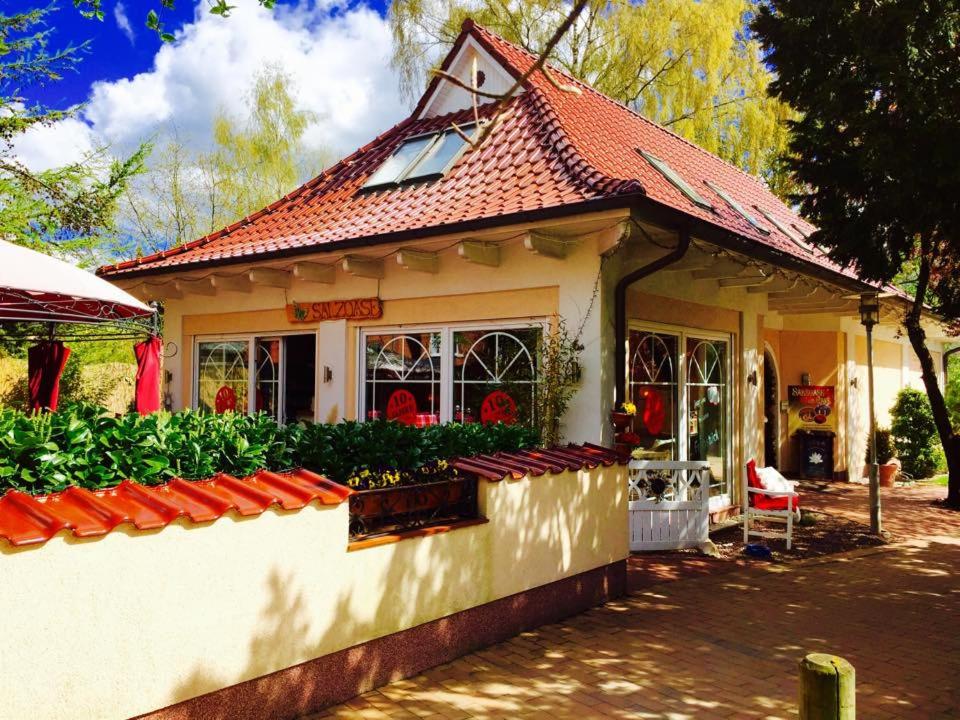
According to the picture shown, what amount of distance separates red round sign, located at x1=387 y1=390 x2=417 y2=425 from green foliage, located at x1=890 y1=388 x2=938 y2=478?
12141 mm

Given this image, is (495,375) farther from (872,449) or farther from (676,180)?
(872,449)

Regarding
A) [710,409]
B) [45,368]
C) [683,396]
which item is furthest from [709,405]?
[45,368]

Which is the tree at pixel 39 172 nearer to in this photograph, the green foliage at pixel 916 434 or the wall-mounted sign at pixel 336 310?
the wall-mounted sign at pixel 336 310

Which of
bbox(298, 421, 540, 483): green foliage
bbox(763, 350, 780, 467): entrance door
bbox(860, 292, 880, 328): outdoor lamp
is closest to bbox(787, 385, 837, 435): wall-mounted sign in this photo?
bbox(763, 350, 780, 467): entrance door

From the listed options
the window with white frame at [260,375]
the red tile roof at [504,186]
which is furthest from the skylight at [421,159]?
the window with white frame at [260,375]

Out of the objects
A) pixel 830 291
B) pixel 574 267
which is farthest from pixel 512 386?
pixel 830 291

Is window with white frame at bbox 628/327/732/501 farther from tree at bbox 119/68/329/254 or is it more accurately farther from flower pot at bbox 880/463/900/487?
tree at bbox 119/68/329/254

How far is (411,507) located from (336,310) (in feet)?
17.3

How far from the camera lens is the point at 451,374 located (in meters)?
8.63

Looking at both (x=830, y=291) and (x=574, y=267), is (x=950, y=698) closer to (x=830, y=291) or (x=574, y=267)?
(x=574, y=267)

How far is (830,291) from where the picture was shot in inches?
428

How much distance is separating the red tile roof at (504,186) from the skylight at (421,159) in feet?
0.63

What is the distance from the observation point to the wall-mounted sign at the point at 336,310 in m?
9.14

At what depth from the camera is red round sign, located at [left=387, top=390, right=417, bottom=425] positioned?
9000 mm
